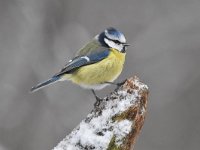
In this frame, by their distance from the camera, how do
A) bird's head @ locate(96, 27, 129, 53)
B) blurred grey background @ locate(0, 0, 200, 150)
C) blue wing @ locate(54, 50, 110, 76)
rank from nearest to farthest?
blue wing @ locate(54, 50, 110, 76), bird's head @ locate(96, 27, 129, 53), blurred grey background @ locate(0, 0, 200, 150)

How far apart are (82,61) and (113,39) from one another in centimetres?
30

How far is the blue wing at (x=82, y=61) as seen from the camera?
4.89 meters

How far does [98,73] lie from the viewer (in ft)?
16.1

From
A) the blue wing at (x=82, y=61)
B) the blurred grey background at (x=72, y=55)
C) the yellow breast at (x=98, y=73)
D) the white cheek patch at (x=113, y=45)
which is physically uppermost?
the blurred grey background at (x=72, y=55)

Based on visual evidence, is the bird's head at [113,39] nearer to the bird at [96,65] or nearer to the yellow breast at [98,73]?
the bird at [96,65]

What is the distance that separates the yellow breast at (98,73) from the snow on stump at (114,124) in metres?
1.59

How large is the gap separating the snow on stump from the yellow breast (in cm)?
159

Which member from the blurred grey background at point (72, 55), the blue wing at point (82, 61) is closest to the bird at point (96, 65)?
the blue wing at point (82, 61)

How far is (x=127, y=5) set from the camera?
11.6 metres

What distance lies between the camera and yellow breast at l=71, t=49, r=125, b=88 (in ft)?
16.1

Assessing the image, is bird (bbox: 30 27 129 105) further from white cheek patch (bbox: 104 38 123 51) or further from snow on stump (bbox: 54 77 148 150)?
snow on stump (bbox: 54 77 148 150)

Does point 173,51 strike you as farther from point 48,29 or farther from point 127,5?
point 48,29

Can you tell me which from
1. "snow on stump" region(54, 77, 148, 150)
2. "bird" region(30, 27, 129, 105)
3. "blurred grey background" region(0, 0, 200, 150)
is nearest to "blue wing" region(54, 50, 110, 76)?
"bird" region(30, 27, 129, 105)

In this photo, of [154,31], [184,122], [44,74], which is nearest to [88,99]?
[44,74]
